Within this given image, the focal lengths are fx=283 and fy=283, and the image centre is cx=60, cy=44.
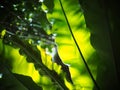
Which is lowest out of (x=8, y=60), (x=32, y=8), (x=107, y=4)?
(x=32, y=8)

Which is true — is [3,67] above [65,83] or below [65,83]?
above

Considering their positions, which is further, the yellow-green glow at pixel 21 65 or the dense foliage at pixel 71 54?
the yellow-green glow at pixel 21 65

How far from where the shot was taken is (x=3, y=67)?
1.40 meters

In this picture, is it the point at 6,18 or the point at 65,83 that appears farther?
the point at 6,18

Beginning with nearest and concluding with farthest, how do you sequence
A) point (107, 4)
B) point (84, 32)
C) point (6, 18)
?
point (107, 4)
point (84, 32)
point (6, 18)

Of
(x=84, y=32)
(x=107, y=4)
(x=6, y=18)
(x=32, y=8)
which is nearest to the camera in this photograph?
(x=107, y=4)

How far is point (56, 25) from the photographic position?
4.75ft

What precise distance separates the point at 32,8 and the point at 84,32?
280 centimetres

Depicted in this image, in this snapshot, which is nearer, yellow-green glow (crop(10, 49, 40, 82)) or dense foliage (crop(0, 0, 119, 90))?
dense foliage (crop(0, 0, 119, 90))

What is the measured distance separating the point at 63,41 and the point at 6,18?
8.46 feet

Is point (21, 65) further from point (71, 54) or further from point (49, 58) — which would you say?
point (71, 54)

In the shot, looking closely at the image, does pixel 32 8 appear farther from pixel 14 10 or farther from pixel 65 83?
pixel 65 83

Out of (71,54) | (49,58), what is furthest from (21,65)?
(71,54)

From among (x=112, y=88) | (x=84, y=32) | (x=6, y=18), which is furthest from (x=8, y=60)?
(x=6, y=18)
